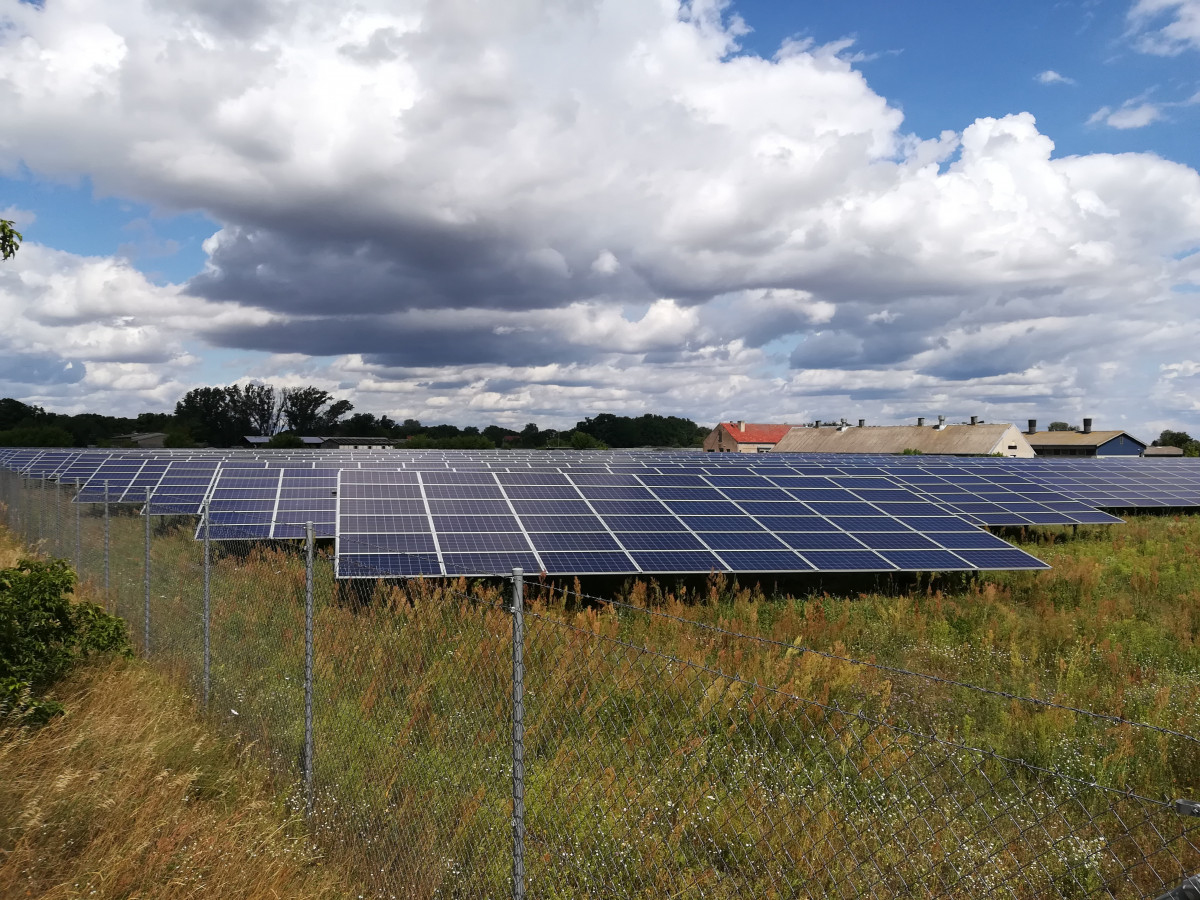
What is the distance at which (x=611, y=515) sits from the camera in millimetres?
18500

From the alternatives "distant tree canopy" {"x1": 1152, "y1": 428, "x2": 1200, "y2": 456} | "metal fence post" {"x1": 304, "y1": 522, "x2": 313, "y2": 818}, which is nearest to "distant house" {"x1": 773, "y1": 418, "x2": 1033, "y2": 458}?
"distant tree canopy" {"x1": 1152, "y1": 428, "x2": 1200, "y2": 456}

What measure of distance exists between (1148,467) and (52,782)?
4727 centimetres

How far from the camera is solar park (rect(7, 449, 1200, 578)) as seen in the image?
15.7 meters

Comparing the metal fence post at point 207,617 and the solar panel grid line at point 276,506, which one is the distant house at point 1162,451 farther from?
the metal fence post at point 207,617

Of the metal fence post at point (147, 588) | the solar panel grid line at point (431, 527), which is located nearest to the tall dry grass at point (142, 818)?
the metal fence post at point (147, 588)

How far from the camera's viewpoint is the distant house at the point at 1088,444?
3637 inches

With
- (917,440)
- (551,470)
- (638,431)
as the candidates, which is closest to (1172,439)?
(917,440)

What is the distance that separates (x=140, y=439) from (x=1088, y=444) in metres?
117

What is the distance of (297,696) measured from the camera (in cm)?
822

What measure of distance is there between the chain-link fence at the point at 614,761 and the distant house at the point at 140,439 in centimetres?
11237

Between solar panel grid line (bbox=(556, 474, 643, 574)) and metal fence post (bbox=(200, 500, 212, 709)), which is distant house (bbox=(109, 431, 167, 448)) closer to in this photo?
solar panel grid line (bbox=(556, 474, 643, 574))

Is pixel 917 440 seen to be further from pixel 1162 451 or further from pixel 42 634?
pixel 42 634

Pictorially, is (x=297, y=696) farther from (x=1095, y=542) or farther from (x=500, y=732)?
(x=1095, y=542)

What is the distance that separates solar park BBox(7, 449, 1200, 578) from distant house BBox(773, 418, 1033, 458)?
51770mm
